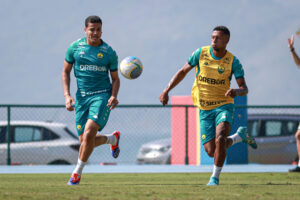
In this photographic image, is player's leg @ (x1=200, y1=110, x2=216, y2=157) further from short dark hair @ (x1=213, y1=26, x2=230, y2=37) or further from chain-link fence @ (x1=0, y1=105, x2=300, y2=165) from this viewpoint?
chain-link fence @ (x1=0, y1=105, x2=300, y2=165)

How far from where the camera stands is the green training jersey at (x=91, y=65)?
8.32 m

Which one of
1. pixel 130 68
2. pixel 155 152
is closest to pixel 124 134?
pixel 155 152

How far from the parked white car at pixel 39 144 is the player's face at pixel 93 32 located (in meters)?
7.83

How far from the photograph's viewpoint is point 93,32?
27.2 ft

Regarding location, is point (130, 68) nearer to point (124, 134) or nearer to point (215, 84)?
point (215, 84)

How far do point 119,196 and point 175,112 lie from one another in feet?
38.8

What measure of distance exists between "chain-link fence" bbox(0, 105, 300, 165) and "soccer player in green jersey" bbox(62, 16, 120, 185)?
738 cm

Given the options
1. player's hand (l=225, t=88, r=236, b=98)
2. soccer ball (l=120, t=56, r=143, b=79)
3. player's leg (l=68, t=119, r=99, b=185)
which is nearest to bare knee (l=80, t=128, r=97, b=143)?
player's leg (l=68, t=119, r=99, b=185)

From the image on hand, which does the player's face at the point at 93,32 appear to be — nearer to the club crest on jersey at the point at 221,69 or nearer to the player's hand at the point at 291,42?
the club crest on jersey at the point at 221,69

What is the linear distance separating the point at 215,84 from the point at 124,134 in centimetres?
985

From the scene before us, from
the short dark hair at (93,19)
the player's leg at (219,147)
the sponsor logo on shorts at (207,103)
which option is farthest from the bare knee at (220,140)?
the short dark hair at (93,19)

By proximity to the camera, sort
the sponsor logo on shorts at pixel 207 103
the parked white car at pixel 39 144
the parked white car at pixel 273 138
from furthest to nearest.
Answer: the parked white car at pixel 273 138, the parked white car at pixel 39 144, the sponsor logo on shorts at pixel 207 103

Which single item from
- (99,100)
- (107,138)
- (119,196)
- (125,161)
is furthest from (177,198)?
(125,161)

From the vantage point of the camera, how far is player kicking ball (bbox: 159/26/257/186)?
829cm
